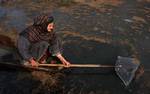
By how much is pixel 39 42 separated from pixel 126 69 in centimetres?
191

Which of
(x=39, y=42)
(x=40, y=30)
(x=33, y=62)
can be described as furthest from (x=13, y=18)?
(x=33, y=62)

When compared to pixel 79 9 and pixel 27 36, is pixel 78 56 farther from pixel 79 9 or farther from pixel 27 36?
pixel 79 9

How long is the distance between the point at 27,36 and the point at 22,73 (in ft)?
2.97

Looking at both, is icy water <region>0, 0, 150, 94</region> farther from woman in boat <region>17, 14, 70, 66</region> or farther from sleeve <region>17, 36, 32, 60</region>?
sleeve <region>17, 36, 32, 60</region>

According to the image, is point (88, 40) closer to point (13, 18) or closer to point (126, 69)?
point (126, 69)

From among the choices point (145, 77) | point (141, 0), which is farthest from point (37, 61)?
point (141, 0)

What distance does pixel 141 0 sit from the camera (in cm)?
1170

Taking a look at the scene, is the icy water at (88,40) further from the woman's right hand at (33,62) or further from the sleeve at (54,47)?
the sleeve at (54,47)

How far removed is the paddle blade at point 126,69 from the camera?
6.01 meters

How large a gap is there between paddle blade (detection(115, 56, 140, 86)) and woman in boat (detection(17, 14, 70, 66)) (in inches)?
44.2

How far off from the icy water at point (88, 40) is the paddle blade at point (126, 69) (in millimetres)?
125

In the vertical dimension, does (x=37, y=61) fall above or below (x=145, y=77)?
above

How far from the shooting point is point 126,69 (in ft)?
20.2

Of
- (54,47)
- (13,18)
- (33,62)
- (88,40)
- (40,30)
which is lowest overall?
(88,40)
